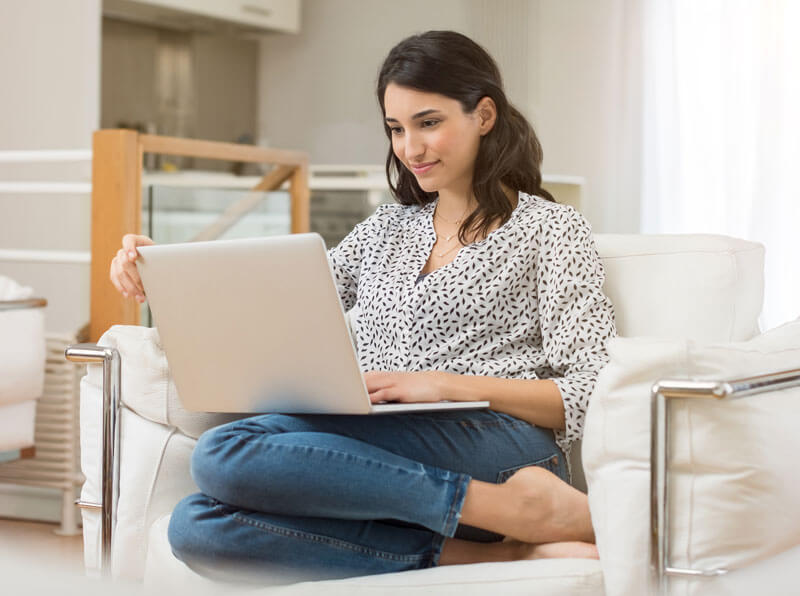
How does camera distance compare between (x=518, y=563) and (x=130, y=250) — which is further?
(x=130, y=250)

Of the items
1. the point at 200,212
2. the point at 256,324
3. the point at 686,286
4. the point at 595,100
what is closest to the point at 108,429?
the point at 256,324

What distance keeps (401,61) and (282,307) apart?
574 mm

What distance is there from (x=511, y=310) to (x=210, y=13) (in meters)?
4.02

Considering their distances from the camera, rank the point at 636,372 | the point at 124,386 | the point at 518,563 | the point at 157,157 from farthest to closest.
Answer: the point at 157,157 → the point at 124,386 → the point at 518,563 → the point at 636,372

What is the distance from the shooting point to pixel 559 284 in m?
1.58

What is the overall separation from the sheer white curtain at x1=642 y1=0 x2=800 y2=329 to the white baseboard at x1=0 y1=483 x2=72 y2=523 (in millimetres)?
2644

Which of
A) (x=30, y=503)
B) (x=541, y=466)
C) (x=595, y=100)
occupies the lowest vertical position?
(x=30, y=503)

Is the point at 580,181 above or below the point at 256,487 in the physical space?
above

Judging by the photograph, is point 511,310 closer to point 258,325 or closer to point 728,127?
point 258,325

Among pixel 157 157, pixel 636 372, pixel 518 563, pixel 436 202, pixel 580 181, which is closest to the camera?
pixel 636 372

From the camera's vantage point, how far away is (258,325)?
1.35 m

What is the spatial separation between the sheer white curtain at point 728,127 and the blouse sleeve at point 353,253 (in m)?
2.48

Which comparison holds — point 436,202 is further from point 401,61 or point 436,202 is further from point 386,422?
point 386,422

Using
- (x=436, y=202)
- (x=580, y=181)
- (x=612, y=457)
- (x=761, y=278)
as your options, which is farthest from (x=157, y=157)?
(x=612, y=457)
